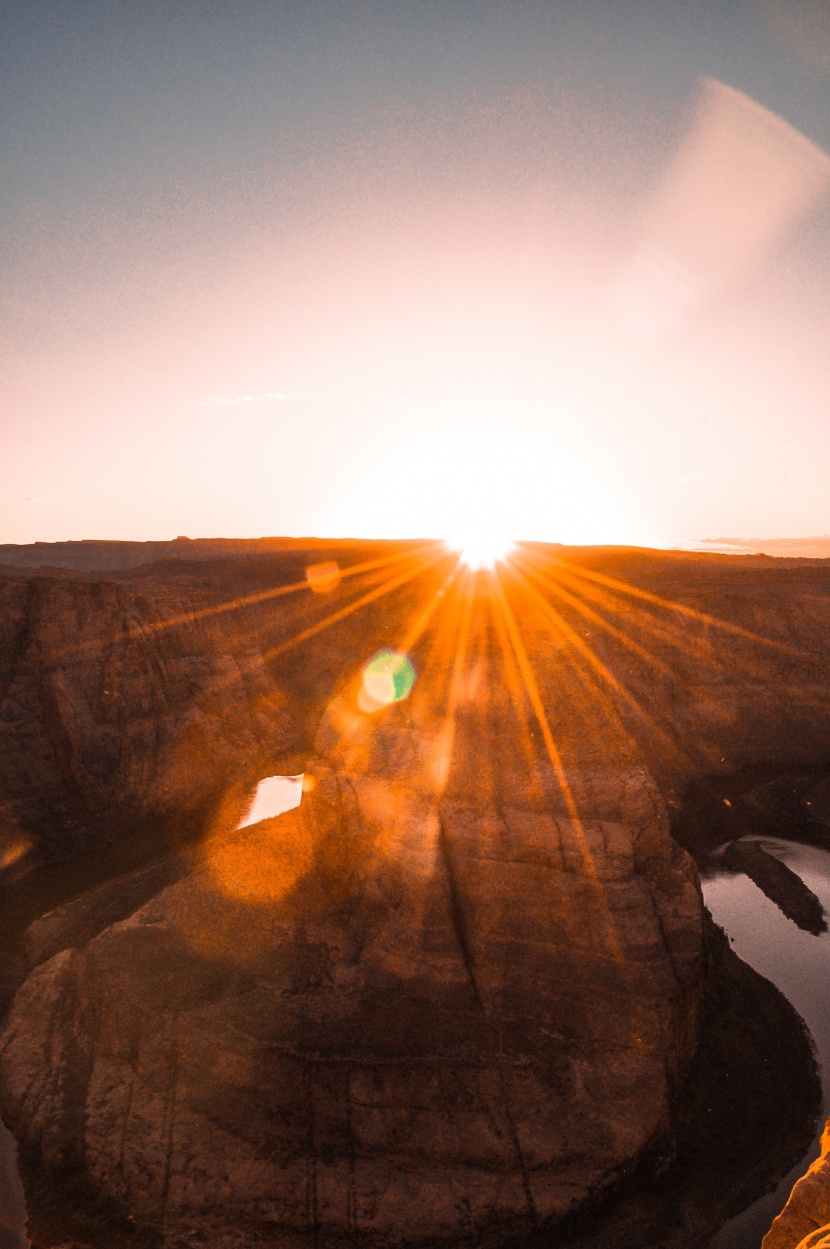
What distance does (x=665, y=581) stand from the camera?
49625 mm

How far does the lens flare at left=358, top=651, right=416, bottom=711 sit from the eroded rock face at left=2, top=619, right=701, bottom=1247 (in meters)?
0.54

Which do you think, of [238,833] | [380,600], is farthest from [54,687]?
[380,600]

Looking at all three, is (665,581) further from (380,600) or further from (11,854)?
(11,854)

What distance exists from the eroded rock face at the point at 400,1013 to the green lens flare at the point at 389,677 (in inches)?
22.5

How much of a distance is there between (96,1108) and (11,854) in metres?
13.2

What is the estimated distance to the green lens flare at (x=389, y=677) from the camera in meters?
13.1

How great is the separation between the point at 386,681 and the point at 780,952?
11370mm

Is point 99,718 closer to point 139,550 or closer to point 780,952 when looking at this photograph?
point 780,952

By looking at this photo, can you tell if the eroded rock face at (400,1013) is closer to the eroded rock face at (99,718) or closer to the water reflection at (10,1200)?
the water reflection at (10,1200)

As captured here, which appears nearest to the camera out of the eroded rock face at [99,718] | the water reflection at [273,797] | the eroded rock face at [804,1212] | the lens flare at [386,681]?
the eroded rock face at [804,1212]

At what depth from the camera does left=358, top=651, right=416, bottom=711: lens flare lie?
1304cm

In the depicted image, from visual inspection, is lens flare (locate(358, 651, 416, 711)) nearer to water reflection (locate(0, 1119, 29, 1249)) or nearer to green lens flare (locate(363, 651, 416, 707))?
green lens flare (locate(363, 651, 416, 707))

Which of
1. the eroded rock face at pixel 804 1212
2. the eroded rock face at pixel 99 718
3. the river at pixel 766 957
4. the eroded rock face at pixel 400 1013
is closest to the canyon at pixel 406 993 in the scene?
the eroded rock face at pixel 400 1013

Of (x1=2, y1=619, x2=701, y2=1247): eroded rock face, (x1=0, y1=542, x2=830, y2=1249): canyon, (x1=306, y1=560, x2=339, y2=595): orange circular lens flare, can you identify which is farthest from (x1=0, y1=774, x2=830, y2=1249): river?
(x1=306, y1=560, x2=339, y2=595): orange circular lens flare
